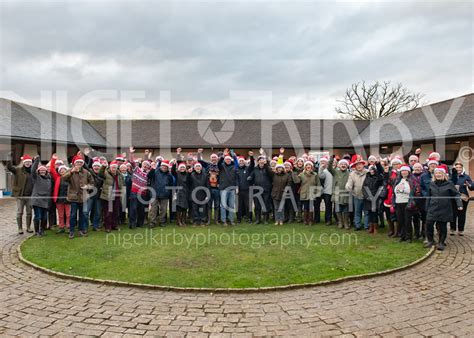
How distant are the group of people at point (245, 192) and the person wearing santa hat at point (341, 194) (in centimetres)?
3

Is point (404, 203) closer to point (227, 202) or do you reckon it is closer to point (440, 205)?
point (440, 205)

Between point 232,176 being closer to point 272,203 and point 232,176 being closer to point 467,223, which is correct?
point 272,203

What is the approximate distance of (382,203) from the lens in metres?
8.76

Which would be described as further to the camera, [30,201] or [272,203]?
[272,203]

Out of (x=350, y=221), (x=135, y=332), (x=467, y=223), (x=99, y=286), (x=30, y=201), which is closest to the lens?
(x=135, y=332)

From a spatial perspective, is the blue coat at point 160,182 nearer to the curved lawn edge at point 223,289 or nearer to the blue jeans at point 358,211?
the curved lawn edge at point 223,289

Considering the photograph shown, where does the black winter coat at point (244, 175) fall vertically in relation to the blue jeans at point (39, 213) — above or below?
above

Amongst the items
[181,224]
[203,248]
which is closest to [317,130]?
[181,224]

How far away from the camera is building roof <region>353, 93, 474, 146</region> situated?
18.3m

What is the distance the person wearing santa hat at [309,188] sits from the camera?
9734mm

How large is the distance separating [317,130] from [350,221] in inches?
888

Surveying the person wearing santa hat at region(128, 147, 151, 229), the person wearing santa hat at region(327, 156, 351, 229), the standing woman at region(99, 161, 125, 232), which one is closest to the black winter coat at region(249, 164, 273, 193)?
the person wearing santa hat at region(327, 156, 351, 229)

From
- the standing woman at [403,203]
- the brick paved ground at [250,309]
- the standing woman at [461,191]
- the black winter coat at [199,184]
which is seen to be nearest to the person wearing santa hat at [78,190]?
the black winter coat at [199,184]

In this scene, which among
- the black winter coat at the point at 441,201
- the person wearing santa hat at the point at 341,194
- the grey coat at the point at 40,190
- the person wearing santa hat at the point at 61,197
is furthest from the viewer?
the person wearing santa hat at the point at 341,194
